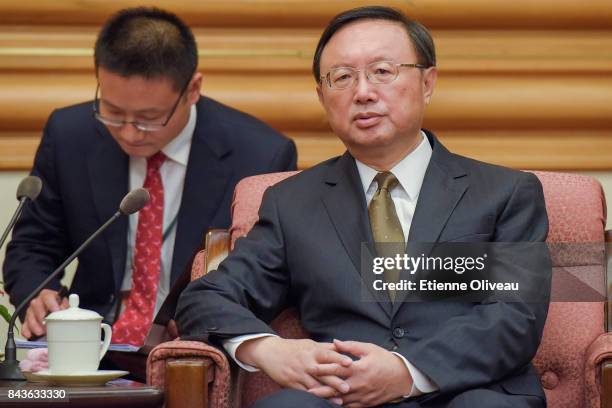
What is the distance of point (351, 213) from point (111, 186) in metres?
1.06

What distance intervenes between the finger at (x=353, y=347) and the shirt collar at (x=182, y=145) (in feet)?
4.25

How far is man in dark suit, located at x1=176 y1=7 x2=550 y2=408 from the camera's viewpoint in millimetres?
2719

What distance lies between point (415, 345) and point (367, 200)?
0.44m

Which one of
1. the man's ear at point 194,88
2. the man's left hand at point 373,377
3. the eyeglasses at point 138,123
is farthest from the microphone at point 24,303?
the man's ear at point 194,88

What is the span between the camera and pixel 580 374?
3.04 m

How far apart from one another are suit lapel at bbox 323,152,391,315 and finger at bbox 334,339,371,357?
19 cm

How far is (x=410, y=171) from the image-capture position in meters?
3.08

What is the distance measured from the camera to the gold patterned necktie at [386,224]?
2.94 metres

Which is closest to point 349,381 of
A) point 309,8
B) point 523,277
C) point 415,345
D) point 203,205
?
point 415,345

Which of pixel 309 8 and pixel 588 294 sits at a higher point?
pixel 309 8

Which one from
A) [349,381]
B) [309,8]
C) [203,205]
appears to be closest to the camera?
[349,381]

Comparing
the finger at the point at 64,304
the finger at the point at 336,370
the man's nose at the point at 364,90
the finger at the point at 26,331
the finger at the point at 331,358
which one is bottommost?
the finger at the point at 336,370

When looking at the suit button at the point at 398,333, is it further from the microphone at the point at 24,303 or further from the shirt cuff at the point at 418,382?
the microphone at the point at 24,303

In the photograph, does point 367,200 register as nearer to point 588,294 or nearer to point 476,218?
point 476,218
